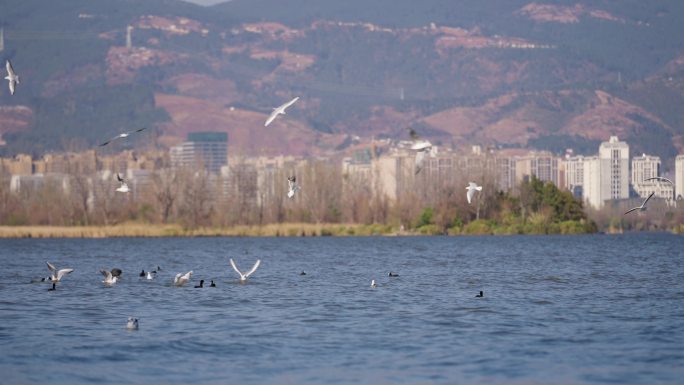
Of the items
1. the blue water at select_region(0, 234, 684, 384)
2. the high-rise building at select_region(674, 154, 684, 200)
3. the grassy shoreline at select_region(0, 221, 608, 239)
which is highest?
the high-rise building at select_region(674, 154, 684, 200)

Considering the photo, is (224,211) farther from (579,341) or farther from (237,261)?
(579,341)

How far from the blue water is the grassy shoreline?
4301 cm

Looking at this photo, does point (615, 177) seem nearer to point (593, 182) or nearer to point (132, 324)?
point (593, 182)

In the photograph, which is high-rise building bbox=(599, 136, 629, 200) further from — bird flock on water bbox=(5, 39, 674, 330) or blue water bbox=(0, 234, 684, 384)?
bird flock on water bbox=(5, 39, 674, 330)

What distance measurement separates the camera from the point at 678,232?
11469cm

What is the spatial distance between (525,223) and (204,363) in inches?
2972

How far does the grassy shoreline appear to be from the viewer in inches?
3701

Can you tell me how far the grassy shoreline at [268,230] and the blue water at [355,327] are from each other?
43.0 m

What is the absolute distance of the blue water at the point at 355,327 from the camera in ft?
71.5

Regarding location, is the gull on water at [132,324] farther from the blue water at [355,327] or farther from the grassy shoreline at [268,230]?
the grassy shoreline at [268,230]

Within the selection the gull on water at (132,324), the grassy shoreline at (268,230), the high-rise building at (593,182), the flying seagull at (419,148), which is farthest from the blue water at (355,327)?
the high-rise building at (593,182)

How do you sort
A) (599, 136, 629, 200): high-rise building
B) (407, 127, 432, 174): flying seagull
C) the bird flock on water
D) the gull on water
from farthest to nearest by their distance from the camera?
(599, 136, 629, 200): high-rise building < the bird flock on water < (407, 127, 432, 174): flying seagull < the gull on water

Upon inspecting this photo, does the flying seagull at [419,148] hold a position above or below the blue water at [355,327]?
above

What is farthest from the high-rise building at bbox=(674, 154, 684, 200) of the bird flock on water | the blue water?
the bird flock on water
